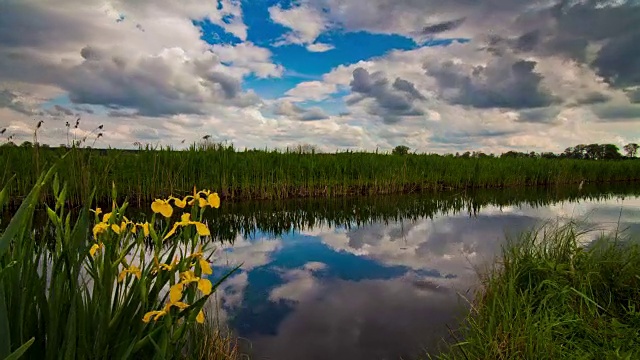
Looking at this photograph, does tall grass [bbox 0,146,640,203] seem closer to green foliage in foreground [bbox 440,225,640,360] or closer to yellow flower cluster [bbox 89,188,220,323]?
yellow flower cluster [bbox 89,188,220,323]

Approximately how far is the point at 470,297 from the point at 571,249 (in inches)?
53.1

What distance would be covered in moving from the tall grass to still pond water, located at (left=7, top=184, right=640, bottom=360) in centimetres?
128

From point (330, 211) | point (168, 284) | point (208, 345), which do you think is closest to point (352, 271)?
point (168, 284)

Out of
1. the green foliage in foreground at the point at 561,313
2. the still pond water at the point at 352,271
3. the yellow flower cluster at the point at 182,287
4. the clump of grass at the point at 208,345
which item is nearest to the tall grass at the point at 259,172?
the still pond water at the point at 352,271

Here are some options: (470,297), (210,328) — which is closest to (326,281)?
(470,297)

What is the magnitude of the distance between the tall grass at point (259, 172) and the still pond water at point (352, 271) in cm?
128

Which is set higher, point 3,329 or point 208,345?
point 3,329

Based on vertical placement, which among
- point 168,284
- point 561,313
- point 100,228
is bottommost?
point 168,284

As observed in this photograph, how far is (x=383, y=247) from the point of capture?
22.8 feet

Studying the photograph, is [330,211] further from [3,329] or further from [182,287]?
[3,329]

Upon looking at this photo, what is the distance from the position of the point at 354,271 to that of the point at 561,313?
8.91 ft

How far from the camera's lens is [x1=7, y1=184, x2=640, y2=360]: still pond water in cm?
357

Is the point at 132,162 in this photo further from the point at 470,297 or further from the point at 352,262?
the point at 470,297

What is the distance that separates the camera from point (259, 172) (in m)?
12.4
